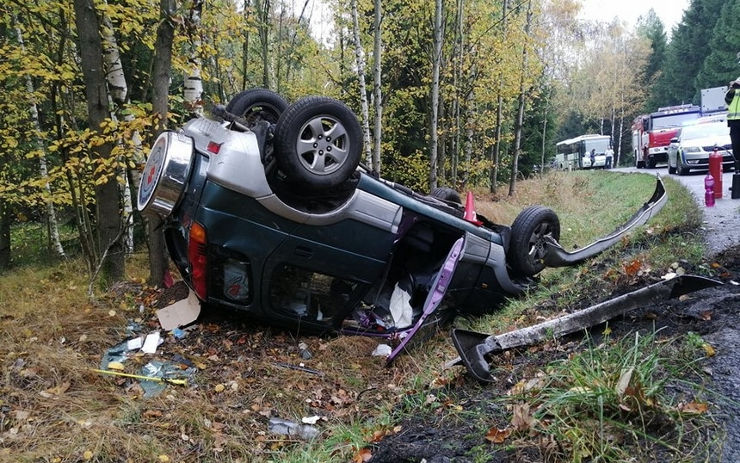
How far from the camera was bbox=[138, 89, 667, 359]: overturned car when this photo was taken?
12.3 feet

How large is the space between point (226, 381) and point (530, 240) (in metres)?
3.38

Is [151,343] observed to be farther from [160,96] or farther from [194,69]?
[194,69]

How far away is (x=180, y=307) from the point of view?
464 cm

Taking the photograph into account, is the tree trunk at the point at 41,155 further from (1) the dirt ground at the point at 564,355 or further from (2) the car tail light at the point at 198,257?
(1) the dirt ground at the point at 564,355

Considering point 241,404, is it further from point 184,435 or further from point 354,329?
point 354,329

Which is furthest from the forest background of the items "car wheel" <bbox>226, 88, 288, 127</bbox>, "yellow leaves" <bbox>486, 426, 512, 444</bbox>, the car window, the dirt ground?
"yellow leaves" <bbox>486, 426, 512, 444</bbox>

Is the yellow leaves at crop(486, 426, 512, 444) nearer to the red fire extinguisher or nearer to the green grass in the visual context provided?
the green grass

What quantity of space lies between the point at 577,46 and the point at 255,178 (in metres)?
57.0

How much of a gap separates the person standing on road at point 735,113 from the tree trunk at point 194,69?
722 cm

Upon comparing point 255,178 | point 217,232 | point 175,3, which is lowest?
point 217,232

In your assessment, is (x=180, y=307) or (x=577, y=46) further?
(x=577, y=46)

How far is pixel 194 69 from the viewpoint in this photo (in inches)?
242

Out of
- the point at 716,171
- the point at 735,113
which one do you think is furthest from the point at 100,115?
the point at 735,113

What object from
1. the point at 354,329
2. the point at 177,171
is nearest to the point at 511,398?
the point at 354,329
